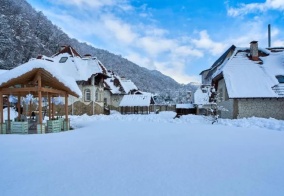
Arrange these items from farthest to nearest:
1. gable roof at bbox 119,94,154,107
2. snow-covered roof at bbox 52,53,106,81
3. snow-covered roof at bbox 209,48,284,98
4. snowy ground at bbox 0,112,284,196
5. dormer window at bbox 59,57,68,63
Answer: gable roof at bbox 119,94,154,107, dormer window at bbox 59,57,68,63, snow-covered roof at bbox 52,53,106,81, snow-covered roof at bbox 209,48,284,98, snowy ground at bbox 0,112,284,196

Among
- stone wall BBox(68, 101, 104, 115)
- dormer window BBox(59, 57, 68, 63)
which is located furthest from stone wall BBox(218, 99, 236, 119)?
dormer window BBox(59, 57, 68, 63)

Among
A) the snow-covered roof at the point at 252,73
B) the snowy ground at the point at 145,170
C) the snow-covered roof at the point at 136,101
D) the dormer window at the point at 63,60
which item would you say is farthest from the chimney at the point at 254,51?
the dormer window at the point at 63,60

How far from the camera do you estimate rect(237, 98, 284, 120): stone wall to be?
65.6ft

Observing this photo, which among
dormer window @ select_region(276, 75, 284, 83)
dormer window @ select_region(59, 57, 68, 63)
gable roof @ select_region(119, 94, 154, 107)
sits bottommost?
gable roof @ select_region(119, 94, 154, 107)

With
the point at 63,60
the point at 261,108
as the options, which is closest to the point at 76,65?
the point at 63,60

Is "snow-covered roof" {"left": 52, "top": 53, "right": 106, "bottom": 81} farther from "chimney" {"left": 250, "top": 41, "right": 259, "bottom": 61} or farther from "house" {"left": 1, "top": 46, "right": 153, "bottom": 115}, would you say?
"chimney" {"left": 250, "top": 41, "right": 259, "bottom": 61}

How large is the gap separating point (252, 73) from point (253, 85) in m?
1.66

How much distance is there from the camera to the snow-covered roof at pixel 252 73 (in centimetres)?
1966

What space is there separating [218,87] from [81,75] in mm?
17837

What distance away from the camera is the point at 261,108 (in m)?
20.1

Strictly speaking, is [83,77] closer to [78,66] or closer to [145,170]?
[78,66]

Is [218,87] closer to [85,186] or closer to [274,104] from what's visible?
[274,104]

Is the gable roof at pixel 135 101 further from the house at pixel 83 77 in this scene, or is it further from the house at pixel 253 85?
the house at pixel 253 85

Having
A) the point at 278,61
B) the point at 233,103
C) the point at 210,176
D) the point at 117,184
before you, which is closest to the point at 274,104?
the point at 233,103
